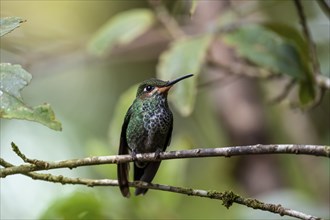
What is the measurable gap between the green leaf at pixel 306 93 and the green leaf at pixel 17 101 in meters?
1.67

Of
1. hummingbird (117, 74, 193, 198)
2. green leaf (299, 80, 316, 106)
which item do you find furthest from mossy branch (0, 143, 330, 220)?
green leaf (299, 80, 316, 106)

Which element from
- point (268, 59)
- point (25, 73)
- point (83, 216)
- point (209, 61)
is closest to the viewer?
point (25, 73)

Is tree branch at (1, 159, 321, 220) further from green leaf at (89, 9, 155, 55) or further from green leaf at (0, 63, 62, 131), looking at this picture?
green leaf at (89, 9, 155, 55)

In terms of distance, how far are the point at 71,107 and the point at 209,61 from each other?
3.97 m

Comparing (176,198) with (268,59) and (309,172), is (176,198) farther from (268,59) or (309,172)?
(309,172)

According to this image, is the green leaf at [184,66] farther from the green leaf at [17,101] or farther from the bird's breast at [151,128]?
the green leaf at [17,101]

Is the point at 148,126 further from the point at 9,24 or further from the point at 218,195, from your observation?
the point at 9,24

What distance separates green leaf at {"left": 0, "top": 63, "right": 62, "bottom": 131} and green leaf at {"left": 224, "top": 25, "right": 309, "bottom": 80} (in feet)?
5.51

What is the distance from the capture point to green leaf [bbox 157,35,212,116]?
3477mm

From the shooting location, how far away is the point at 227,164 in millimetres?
5133

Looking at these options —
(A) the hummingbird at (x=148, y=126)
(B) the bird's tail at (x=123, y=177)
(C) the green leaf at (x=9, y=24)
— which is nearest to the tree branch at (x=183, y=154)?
(B) the bird's tail at (x=123, y=177)

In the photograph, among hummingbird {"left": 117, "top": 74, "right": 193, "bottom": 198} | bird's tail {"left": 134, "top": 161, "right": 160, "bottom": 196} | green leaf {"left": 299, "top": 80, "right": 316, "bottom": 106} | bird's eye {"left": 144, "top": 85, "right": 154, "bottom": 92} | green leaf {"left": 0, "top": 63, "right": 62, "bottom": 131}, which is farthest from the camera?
green leaf {"left": 299, "top": 80, "right": 316, "bottom": 106}

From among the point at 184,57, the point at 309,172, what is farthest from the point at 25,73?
the point at 309,172

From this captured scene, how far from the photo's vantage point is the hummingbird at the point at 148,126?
3109 mm
